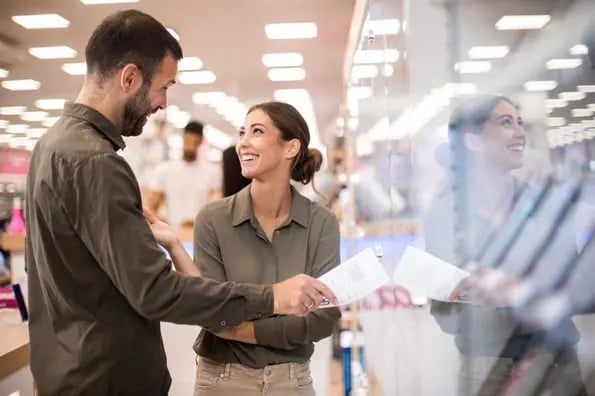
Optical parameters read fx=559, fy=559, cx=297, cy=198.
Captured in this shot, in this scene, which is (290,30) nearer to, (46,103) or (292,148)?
(46,103)

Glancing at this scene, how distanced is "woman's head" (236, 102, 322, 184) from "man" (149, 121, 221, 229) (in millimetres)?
2275

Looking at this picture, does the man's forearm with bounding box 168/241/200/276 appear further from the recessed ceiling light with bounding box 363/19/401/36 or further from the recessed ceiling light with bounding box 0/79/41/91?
the recessed ceiling light with bounding box 0/79/41/91

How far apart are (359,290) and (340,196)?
3.86 m

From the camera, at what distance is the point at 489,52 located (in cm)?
118

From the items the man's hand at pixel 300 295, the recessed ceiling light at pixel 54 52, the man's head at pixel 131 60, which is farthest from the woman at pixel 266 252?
the recessed ceiling light at pixel 54 52

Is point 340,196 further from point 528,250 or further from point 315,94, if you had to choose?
point 315,94

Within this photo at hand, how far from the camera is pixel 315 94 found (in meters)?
9.54

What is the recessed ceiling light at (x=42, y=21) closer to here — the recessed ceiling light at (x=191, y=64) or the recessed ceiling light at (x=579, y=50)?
the recessed ceiling light at (x=191, y=64)

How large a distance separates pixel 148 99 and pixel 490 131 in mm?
715

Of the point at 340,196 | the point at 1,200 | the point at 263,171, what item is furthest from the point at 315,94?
the point at 263,171

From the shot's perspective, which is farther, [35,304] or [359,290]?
[359,290]

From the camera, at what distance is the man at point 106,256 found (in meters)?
1.01

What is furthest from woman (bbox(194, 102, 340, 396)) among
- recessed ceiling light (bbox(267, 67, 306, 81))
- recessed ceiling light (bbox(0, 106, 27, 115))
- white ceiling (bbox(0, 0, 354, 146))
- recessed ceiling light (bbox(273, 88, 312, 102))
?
recessed ceiling light (bbox(273, 88, 312, 102))

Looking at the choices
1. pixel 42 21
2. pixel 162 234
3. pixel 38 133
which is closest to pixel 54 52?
pixel 42 21
